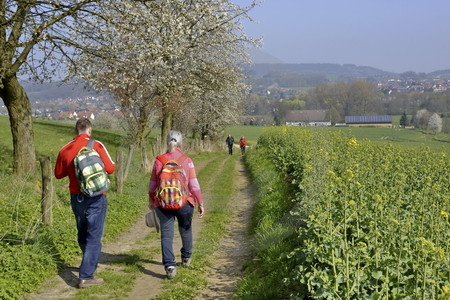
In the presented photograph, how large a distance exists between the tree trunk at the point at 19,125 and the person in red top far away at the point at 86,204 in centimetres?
690

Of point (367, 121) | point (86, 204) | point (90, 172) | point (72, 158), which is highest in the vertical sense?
point (72, 158)

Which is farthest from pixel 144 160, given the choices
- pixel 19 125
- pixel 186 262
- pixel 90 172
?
pixel 90 172

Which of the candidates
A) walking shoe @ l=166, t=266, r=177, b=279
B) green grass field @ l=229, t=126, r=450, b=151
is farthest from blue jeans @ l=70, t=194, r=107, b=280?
green grass field @ l=229, t=126, r=450, b=151

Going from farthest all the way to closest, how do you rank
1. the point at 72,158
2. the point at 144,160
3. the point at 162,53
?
1. the point at 144,160
2. the point at 162,53
3. the point at 72,158

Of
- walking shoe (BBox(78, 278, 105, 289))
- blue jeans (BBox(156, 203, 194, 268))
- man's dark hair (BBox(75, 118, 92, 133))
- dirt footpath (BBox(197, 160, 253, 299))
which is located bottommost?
dirt footpath (BBox(197, 160, 253, 299))

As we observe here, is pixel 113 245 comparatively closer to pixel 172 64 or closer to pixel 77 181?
pixel 77 181

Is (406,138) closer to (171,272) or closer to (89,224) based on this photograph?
(171,272)

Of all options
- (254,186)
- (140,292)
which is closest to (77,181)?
(140,292)

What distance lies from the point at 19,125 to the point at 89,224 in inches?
300

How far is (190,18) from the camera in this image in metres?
20.8

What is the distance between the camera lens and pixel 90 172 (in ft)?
22.0

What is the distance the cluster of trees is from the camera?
12.6m

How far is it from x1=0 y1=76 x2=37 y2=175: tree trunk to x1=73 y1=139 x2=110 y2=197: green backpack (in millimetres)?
7198

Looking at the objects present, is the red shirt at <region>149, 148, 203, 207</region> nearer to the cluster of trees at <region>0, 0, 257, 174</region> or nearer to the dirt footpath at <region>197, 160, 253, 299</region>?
the dirt footpath at <region>197, 160, 253, 299</region>
